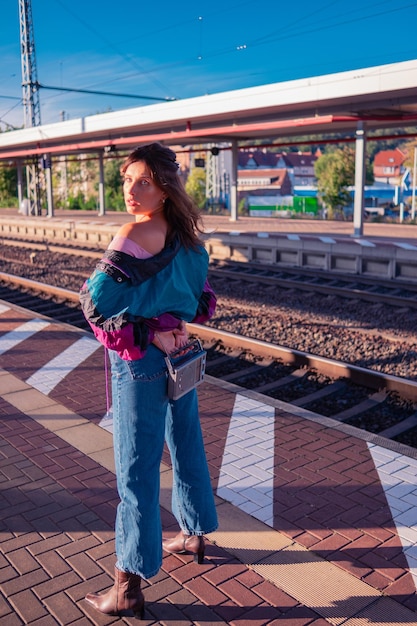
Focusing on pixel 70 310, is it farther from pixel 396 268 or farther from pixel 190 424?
pixel 190 424

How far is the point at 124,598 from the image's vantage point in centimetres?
296

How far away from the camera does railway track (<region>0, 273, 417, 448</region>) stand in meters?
5.91

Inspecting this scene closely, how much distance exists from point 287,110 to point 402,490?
17775mm

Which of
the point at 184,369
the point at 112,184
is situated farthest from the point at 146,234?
the point at 112,184

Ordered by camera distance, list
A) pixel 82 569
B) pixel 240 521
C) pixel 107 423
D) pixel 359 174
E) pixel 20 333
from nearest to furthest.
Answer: pixel 82 569
pixel 240 521
pixel 107 423
pixel 20 333
pixel 359 174

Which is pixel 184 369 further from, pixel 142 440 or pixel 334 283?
pixel 334 283

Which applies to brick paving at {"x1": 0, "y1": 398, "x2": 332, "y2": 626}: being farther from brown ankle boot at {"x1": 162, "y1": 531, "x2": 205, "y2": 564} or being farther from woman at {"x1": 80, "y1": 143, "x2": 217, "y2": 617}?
woman at {"x1": 80, "y1": 143, "x2": 217, "y2": 617}

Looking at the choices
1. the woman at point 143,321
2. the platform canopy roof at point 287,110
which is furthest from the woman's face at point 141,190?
the platform canopy roof at point 287,110

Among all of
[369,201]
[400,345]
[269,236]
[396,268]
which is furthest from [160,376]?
[369,201]

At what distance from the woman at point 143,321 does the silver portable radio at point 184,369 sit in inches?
1.3

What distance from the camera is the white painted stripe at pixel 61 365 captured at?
657 cm

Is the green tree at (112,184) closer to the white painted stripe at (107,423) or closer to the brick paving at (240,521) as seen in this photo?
the white painted stripe at (107,423)

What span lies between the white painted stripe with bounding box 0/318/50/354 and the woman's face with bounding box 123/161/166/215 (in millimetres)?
5507

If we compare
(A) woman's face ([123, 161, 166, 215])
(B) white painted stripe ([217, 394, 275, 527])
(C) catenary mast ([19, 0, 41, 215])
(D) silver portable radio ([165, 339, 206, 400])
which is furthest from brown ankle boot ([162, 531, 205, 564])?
(C) catenary mast ([19, 0, 41, 215])
